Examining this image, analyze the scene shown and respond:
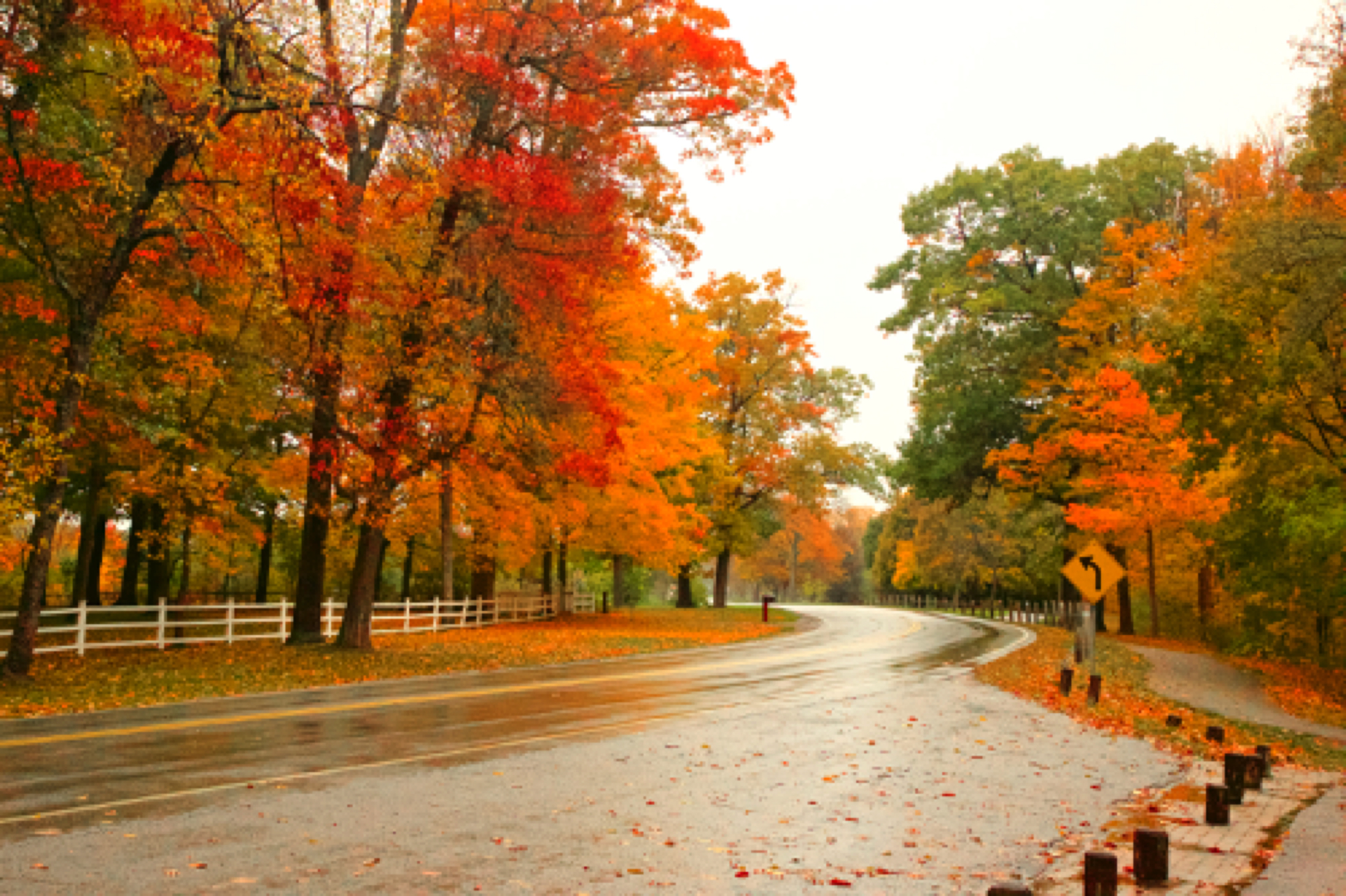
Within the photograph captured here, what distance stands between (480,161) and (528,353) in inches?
167

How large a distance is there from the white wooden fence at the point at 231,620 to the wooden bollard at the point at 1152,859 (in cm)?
1661

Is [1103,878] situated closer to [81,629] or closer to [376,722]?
[376,722]

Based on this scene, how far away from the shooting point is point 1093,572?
16875 mm

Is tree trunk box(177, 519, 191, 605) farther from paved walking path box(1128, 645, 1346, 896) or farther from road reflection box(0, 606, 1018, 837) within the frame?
paved walking path box(1128, 645, 1346, 896)

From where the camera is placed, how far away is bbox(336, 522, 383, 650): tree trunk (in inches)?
835

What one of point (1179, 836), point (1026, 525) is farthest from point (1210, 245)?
point (1026, 525)

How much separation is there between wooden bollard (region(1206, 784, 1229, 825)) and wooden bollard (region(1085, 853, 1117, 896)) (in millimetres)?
2777

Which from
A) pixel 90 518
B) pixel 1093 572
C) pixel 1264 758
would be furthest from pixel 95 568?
pixel 1264 758

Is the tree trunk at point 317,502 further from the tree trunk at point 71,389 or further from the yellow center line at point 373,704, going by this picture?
the yellow center line at point 373,704

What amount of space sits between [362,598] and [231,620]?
3.71 meters

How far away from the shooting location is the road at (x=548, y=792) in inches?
231

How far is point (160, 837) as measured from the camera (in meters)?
6.27

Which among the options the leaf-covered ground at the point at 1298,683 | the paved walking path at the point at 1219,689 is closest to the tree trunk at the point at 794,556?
the leaf-covered ground at the point at 1298,683

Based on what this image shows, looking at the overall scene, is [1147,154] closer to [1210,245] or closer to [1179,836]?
[1210,245]
